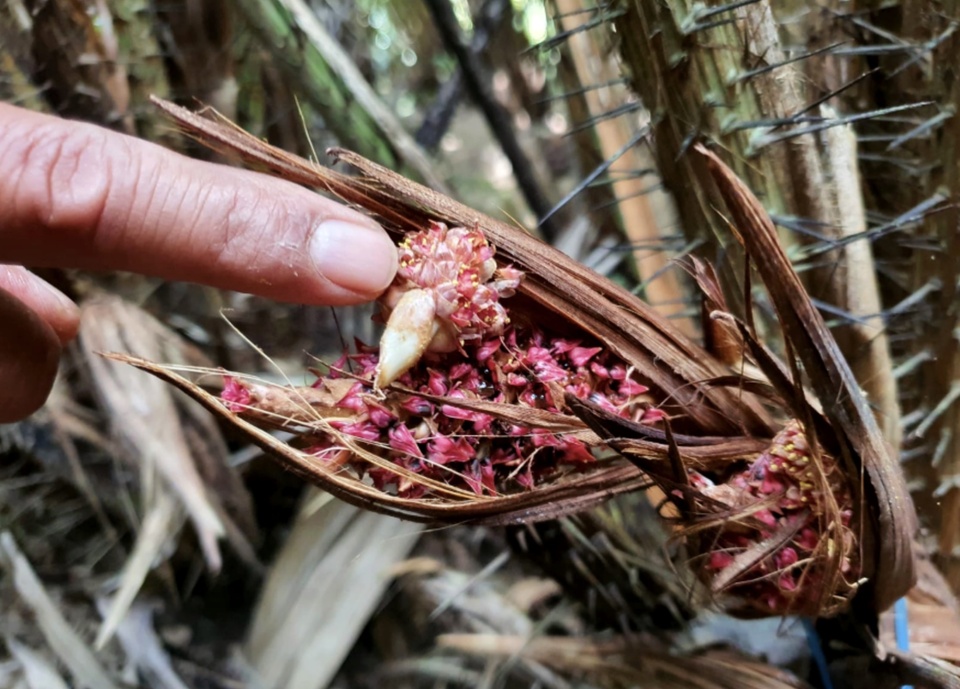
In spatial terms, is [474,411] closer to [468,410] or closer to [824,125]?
[468,410]

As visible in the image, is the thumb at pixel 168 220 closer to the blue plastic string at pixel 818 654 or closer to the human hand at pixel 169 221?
the human hand at pixel 169 221

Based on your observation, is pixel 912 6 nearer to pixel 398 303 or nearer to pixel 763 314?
pixel 763 314

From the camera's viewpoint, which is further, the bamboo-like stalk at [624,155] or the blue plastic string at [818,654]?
the bamboo-like stalk at [624,155]

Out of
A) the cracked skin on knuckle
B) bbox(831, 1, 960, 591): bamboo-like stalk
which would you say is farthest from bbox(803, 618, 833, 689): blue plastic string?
the cracked skin on knuckle

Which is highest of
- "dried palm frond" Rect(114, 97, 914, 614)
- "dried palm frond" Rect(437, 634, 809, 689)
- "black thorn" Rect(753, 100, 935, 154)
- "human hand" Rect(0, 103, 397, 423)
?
"human hand" Rect(0, 103, 397, 423)

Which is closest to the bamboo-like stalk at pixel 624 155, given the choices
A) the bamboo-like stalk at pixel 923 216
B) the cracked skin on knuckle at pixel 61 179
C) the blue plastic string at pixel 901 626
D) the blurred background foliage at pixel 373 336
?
the blurred background foliage at pixel 373 336

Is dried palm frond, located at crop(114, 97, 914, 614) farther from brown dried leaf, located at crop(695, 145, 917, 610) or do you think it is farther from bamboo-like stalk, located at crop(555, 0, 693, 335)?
bamboo-like stalk, located at crop(555, 0, 693, 335)

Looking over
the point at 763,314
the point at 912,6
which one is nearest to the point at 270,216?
the point at 763,314
